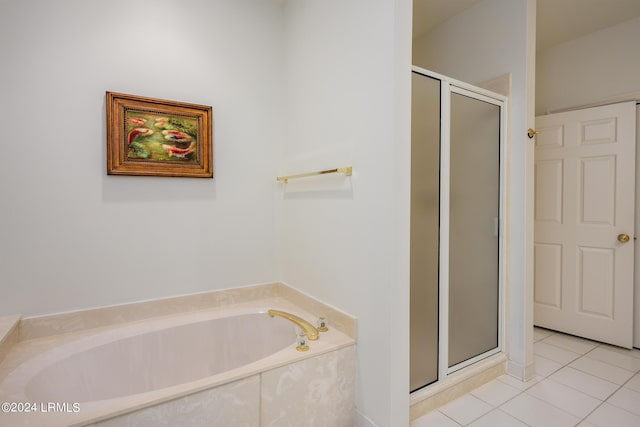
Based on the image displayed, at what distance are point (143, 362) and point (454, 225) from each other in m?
1.90

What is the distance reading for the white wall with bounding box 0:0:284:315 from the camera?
1607 mm

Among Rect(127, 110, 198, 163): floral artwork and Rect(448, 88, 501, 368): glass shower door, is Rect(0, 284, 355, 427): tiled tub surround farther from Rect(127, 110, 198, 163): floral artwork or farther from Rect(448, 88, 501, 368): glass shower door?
Rect(127, 110, 198, 163): floral artwork

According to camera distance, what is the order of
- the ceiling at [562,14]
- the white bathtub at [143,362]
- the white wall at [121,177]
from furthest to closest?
the ceiling at [562,14] < the white wall at [121,177] < the white bathtub at [143,362]

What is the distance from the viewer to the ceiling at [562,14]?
236 cm

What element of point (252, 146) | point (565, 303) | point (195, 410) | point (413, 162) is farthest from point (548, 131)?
point (195, 410)

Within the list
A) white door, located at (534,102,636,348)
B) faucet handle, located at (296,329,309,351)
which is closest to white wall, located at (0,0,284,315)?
faucet handle, located at (296,329,309,351)

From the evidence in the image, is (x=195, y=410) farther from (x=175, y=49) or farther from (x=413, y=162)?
(x=175, y=49)

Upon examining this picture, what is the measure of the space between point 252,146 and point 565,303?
9.88ft

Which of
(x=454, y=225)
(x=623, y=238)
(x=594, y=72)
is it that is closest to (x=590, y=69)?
(x=594, y=72)

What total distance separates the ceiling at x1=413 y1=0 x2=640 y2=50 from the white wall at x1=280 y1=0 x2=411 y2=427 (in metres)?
1.05

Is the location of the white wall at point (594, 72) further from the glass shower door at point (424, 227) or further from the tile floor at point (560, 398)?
the glass shower door at point (424, 227)

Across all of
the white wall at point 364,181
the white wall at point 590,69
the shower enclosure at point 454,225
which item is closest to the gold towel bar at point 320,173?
the white wall at point 364,181

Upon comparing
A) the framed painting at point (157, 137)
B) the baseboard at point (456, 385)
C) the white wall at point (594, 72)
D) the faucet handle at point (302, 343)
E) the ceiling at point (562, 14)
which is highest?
the ceiling at point (562, 14)

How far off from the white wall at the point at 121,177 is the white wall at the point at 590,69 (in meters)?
2.60
